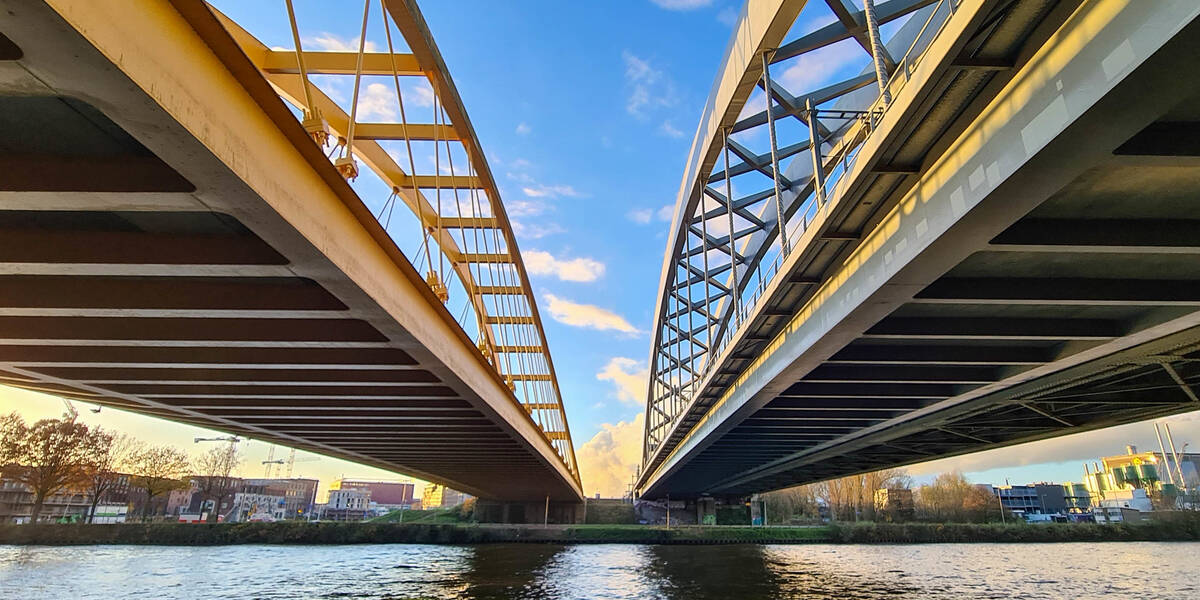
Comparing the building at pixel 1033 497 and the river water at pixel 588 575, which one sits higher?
the building at pixel 1033 497

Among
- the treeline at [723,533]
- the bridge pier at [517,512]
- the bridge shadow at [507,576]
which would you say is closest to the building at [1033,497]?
the treeline at [723,533]

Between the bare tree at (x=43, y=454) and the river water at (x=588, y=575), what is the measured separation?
987cm

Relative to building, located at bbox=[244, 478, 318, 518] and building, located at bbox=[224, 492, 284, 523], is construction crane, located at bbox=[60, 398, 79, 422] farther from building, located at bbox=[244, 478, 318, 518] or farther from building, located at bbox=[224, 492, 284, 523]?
building, located at bbox=[244, 478, 318, 518]

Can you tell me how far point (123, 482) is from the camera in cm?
6875

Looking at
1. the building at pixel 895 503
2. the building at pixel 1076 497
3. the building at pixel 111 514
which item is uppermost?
the building at pixel 1076 497

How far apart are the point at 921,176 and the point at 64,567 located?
36931mm

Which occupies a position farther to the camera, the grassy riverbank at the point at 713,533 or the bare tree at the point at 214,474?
the bare tree at the point at 214,474

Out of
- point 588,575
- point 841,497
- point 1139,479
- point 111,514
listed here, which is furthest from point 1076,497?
point 111,514

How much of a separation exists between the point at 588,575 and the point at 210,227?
2316cm

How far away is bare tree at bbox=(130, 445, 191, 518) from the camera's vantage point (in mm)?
56781

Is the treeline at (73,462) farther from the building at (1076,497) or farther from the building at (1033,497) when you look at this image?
the building at (1033,497)

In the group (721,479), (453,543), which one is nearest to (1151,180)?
(721,479)

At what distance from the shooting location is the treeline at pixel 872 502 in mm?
81062

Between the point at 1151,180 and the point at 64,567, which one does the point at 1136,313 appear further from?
the point at 64,567
